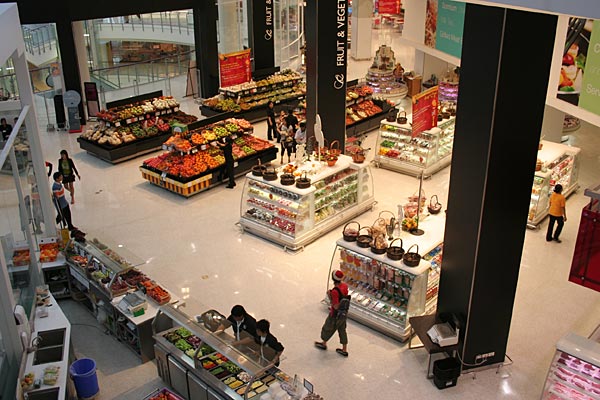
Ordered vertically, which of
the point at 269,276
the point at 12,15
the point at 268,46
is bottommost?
the point at 269,276

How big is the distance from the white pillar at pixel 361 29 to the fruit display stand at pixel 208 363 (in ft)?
71.3

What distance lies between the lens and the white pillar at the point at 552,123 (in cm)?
1631

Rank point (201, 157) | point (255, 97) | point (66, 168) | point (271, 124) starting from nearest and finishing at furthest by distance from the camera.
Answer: point (66, 168)
point (201, 157)
point (271, 124)
point (255, 97)

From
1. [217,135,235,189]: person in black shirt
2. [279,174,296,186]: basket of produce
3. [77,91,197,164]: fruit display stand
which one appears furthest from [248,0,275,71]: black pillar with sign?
[279,174,296,186]: basket of produce

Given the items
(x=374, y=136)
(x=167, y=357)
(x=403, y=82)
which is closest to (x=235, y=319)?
(x=167, y=357)

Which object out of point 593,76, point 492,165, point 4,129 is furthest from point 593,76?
point 4,129

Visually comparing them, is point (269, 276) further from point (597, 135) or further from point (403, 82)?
point (403, 82)

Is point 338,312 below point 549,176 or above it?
below

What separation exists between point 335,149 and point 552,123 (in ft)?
21.2

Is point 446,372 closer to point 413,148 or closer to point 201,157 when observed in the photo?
point 413,148

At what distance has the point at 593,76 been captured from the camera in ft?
33.7

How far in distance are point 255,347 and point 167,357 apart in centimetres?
150

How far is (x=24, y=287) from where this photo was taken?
9.31 meters

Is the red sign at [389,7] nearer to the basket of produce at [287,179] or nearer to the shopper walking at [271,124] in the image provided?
the shopper walking at [271,124]
